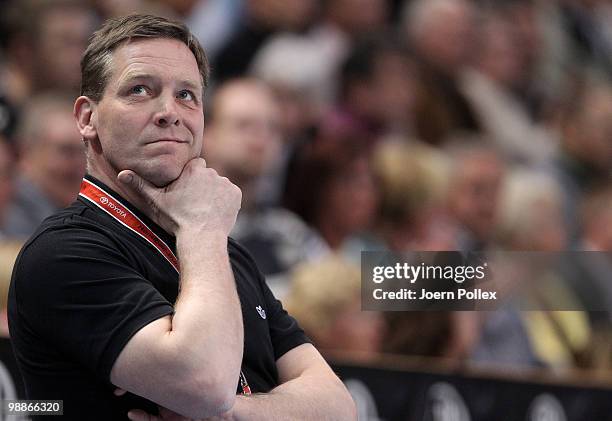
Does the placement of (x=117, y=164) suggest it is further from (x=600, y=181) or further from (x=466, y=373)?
(x=600, y=181)

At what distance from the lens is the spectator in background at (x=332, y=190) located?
5699 millimetres

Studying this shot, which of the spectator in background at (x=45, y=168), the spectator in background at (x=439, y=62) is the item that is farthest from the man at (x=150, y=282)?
the spectator in background at (x=439, y=62)

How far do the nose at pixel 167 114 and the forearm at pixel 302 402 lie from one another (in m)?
0.65

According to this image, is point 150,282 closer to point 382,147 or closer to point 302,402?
point 302,402

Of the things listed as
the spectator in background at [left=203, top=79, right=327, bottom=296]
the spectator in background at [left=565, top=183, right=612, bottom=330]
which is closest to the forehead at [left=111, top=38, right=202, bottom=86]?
the spectator in background at [left=203, top=79, right=327, bottom=296]

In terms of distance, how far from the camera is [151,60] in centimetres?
247

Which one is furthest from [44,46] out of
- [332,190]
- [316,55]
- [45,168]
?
[316,55]

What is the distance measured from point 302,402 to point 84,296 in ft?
1.99

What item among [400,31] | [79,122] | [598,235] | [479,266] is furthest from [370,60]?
[79,122]

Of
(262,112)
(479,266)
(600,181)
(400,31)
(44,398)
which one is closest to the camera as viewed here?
(44,398)

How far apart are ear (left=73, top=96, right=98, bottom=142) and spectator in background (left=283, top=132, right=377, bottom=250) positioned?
10.3 ft

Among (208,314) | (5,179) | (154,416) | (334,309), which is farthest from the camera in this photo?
(334,309)

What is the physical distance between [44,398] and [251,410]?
455mm

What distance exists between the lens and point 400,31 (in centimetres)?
701
